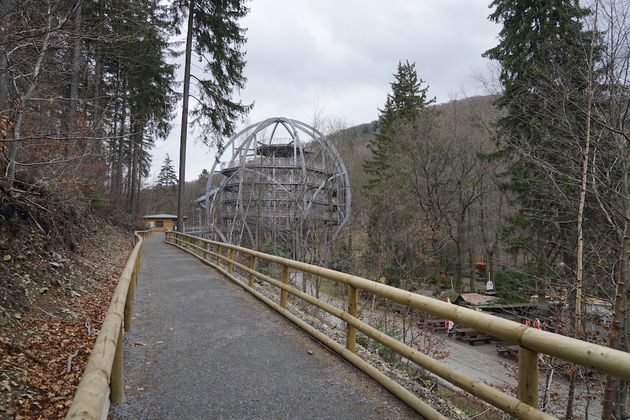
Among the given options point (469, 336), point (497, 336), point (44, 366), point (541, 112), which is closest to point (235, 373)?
point (44, 366)

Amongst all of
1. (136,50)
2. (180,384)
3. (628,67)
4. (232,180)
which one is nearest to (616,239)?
(628,67)

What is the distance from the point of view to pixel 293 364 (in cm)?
407

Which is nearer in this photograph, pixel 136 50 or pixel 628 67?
pixel 628 67

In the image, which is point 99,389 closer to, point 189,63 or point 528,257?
point 528,257

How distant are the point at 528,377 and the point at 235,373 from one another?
2809 millimetres

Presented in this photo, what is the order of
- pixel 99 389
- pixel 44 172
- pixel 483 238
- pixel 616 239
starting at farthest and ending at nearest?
1. pixel 483 238
2. pixel 44 172
3. pixel 616 239
4. pixel 99 389

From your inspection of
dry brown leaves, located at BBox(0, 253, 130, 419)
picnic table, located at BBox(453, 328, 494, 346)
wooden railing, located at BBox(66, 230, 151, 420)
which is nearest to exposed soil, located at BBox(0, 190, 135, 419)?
dry brown leaves, located at BBox(0, 253, 130, 419)

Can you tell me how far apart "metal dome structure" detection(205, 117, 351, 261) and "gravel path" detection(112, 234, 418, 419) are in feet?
43.3

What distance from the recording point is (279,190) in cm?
2708

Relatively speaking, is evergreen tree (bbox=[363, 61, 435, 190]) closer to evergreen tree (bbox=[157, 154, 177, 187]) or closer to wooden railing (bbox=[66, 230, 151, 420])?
wooden railing (bbox=[66, 230, 151, 420])

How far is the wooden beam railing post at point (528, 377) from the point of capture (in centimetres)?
202

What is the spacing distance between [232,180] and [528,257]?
78.9 feet

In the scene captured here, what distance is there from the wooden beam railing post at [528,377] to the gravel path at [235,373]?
118 cm

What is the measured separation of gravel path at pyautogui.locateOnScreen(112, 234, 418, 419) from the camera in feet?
10.1
